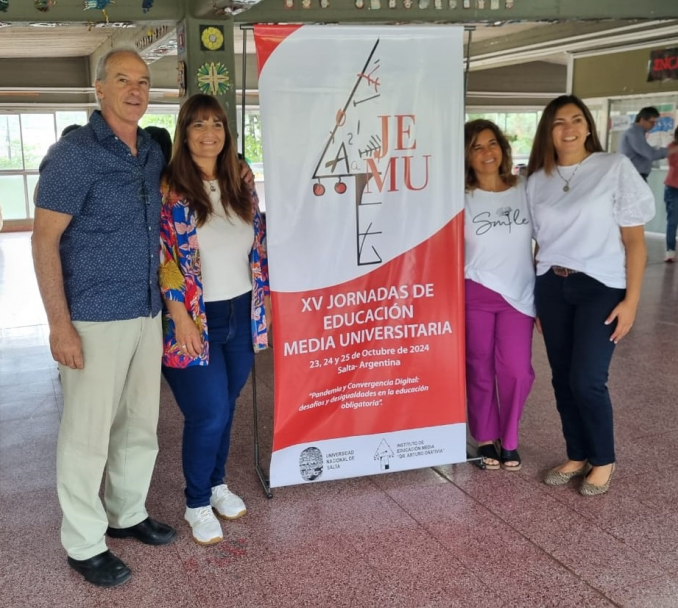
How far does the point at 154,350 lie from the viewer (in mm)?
2406

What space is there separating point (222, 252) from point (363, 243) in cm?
60

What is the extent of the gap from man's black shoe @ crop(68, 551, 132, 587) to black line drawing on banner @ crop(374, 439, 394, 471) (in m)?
1.07

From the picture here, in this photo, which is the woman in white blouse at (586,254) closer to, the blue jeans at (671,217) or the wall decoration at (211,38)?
the wall decoration at (211,38)

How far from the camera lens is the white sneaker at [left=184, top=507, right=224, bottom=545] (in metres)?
2.56

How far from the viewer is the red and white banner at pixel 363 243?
8.75 ft

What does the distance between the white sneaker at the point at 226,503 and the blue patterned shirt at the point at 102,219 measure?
0.86m

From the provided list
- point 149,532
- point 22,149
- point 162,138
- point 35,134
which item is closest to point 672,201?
point 162,138

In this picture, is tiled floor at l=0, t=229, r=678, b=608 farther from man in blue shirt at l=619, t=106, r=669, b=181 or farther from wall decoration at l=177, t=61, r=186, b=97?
man in blue shirt at l=619, t=106, r=669, b=181

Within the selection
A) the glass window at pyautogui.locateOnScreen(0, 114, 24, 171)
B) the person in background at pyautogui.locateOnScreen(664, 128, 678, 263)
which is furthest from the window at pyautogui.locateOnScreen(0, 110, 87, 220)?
the person in background at pyautogui.locateOnScreen(664, 128, 678, 263)

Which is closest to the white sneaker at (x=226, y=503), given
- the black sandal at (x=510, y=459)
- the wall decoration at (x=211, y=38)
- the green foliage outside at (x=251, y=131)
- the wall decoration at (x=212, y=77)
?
the black sandal at (x=510, y=459)

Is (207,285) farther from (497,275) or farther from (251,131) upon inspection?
(251,131)

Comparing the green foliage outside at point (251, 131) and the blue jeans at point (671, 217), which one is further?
the green foliage outside at point (251, 131)

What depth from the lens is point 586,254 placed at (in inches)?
107

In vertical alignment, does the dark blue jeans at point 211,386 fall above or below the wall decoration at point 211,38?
below
